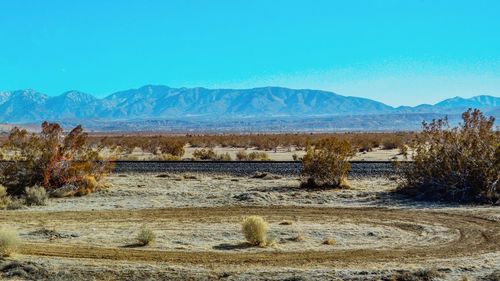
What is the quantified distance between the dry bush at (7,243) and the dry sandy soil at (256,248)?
26cm

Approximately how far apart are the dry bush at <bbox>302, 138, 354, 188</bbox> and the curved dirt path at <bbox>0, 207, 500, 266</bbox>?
6.48 m

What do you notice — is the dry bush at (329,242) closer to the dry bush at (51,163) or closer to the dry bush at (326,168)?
the dry bush at (326,168)

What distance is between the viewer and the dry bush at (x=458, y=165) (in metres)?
24.5

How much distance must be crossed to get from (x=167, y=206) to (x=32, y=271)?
11.0 metres

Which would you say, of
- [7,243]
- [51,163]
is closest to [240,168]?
[51,163]

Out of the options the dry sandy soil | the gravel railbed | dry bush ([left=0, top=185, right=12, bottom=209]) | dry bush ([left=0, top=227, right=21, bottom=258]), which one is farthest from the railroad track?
dry bush ([left=0, top=227, right=21, bottom=258])

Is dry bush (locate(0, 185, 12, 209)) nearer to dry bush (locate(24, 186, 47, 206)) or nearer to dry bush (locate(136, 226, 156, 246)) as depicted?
dry bush (locate(24, 186, 47, 206))

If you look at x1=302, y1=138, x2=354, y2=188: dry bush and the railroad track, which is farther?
the railroad track

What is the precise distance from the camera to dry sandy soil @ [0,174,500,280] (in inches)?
545

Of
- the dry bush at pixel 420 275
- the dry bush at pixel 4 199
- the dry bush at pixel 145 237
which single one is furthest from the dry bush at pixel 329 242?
the dry bush at pixel 4 199

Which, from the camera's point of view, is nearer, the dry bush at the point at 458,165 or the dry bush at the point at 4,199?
the dry bush at the point at 458,165

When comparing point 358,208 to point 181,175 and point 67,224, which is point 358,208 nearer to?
point 67,224

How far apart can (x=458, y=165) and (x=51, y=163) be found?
17748mm

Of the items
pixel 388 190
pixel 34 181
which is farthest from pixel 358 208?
pixel 34 181
